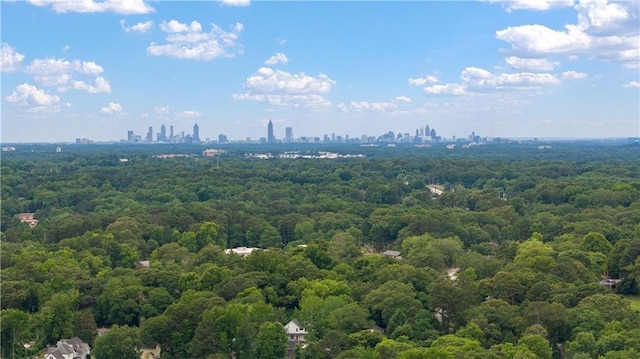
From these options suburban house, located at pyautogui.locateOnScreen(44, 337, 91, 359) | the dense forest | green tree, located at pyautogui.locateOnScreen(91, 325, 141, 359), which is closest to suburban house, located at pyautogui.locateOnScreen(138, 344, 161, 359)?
the dense forest

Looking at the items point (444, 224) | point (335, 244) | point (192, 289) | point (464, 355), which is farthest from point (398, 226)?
point (464, 355)

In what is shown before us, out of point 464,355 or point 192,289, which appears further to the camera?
point 192,289

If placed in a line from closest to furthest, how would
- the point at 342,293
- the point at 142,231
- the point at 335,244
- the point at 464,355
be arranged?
the point at 464,355 → the point at 342,293 → the point at 335,244 → the point at 142,231

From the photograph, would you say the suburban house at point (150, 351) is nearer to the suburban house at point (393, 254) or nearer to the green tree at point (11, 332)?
the green tree at point (11, 332)

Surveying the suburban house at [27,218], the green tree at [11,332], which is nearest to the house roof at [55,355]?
the green tree at [11,332]

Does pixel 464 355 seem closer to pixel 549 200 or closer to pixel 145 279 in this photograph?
pixel 145 279

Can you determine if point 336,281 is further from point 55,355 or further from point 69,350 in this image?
point 55,355

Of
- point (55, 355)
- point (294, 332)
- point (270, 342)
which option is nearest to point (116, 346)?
point (55, 355)
